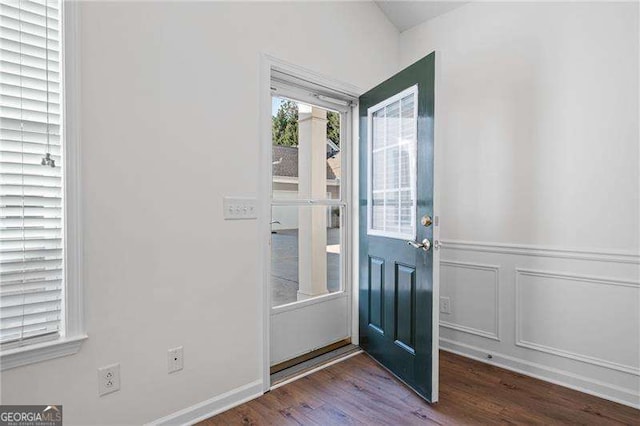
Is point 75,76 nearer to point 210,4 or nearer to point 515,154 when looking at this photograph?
point 210,4

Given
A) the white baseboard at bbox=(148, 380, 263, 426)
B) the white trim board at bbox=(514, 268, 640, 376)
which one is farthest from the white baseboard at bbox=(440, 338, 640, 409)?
the white baseboard at bbox=(148, 380, 263, 426)

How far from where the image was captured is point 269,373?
7.19ft

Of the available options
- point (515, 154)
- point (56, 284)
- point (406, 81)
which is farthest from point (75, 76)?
point (515, 154)

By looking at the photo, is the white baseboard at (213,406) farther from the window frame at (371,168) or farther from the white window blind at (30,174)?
the window frame at (371,168)

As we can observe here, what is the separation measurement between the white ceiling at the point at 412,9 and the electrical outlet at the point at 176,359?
2877 millimetres

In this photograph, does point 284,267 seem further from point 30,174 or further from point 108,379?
point 30,174

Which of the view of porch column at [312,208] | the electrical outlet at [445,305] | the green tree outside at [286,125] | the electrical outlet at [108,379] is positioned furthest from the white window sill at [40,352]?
the electrical outlet at [445,305]

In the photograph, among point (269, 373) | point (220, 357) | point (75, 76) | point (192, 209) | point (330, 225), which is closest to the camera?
point (75, 76)

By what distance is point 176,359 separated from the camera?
180cm

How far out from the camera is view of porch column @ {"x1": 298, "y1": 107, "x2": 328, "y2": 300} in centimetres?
262

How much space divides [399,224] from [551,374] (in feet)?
4.51

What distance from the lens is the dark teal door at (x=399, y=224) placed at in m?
2.04

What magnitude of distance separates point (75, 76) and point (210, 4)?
2.69ft

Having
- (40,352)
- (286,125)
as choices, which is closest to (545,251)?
(286,125)
